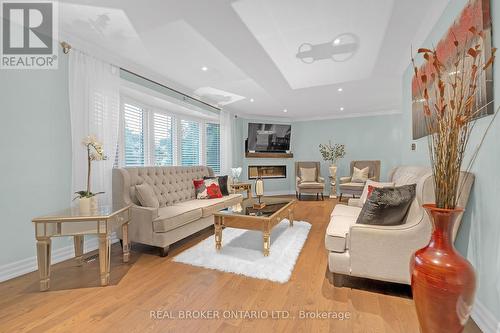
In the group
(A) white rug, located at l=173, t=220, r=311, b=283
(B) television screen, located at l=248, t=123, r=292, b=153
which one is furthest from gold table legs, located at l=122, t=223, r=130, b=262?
(B) television screen, located at l=248, t=123, r=292, b=153

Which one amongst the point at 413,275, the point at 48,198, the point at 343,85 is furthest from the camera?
the point at 343,85

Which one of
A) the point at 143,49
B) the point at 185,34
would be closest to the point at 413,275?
the point at 185,34

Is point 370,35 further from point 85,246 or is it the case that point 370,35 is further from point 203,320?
point 85,246

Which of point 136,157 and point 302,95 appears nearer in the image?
point 136,157

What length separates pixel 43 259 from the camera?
1.87 meters

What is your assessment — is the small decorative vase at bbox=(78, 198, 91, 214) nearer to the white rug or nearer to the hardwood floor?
the hardwood floor

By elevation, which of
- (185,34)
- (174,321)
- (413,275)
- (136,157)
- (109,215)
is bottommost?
(174,321)

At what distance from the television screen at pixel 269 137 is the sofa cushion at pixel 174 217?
409 cm

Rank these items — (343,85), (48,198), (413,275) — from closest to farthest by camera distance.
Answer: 1. (413,275)
2. (48,198)
3. (343,85)

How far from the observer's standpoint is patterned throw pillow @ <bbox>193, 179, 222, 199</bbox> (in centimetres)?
386

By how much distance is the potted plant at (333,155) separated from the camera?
21.2 feet

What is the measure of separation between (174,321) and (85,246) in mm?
1891

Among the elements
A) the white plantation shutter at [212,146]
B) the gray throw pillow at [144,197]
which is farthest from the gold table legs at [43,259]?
the white plantation shutter at [212,146]

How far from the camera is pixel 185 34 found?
96.3 inches
